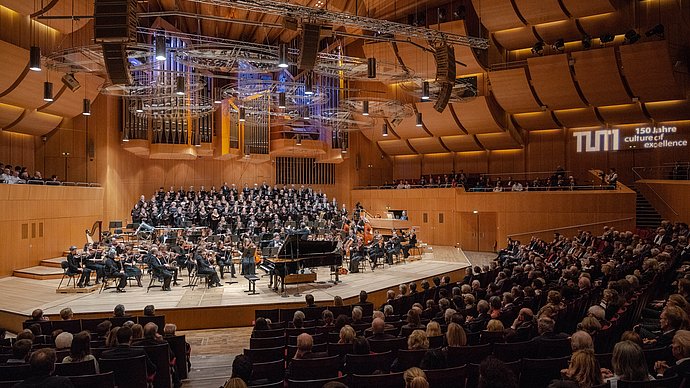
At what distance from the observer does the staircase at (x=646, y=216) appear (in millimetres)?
16391

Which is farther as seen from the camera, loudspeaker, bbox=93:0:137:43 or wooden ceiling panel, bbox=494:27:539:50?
wooden ceiling panel, bbox=494:27:539:50

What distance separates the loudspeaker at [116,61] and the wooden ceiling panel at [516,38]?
17462mm

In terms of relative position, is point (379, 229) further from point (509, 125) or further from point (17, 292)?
point (17, 292)

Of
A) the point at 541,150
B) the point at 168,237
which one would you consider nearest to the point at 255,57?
the point at 168,237

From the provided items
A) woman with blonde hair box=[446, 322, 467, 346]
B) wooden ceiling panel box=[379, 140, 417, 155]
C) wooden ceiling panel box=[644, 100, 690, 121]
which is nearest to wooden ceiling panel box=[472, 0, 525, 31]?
wooden ceiling panel box=[644, 100, 690, 121]

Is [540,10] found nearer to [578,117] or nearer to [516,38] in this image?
[516,38]

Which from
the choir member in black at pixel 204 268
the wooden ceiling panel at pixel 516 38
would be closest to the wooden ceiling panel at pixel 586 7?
the wooden ceiling panel at pixel 516 38

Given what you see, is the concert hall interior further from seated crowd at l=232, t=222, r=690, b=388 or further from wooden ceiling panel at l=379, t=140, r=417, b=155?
wooden ceiling panel at l=379, t=140, r=417, b=155

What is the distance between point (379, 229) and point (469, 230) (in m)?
4.02

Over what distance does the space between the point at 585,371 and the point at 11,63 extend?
623 inches

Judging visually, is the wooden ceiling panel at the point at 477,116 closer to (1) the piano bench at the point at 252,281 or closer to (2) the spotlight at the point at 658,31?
(2) the spotlight at the point at 658,31

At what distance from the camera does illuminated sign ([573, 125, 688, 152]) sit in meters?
18.4

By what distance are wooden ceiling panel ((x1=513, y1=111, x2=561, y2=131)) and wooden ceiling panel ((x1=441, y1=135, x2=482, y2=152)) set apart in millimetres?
2208

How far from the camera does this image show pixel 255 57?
1119 cm
